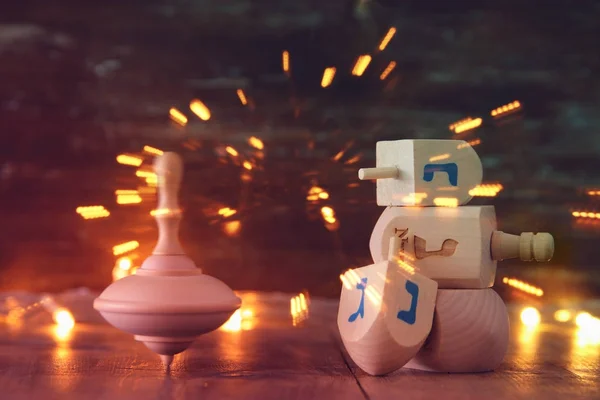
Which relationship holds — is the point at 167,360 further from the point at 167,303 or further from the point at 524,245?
the point at 524,245

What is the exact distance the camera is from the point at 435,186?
96 cm

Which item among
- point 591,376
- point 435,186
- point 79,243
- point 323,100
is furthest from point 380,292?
point 79,243

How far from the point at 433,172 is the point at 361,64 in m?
0.70

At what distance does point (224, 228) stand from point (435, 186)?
30.0 inches

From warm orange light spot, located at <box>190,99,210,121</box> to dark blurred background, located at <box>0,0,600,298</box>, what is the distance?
1 cm

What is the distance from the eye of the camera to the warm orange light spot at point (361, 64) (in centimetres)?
161

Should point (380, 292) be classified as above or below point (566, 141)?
below

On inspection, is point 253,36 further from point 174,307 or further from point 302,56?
point 174,307

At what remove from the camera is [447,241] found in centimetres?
95

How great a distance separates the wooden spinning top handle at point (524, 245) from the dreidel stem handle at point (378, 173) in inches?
5.3

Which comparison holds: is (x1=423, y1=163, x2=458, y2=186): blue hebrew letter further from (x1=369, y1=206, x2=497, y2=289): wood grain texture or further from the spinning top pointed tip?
the spinning top pointed tip

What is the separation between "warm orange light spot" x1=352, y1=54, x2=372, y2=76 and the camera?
1.61m

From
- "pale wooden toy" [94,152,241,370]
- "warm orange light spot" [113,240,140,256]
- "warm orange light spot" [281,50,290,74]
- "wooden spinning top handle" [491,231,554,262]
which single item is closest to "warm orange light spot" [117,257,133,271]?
"warm orange light spot" [113,240,140,256]

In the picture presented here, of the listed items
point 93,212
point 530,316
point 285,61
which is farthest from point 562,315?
point 93,212
